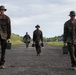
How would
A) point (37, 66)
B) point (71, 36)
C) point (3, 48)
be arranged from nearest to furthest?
point (3, 48)
point (71, 36)
point (37, 66)

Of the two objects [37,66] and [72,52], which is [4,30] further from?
[72,52]

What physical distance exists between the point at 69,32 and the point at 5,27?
259 centimetres

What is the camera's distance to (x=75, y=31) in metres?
16.9

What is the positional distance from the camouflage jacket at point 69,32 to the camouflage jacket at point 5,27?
2303 mm

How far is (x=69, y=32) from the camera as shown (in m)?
17.0

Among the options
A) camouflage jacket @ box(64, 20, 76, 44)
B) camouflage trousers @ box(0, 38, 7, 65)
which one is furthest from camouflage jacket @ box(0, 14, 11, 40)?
camouflage jacket @ box(64, 20, 76, 44)

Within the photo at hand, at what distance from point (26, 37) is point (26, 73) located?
33365 mm

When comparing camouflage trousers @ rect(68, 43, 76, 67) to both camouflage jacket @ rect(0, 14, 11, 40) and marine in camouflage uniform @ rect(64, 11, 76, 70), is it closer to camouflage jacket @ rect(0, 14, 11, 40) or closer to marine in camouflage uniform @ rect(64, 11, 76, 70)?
marine in camouflage uniform @ rect(64, 11, 76, 70)

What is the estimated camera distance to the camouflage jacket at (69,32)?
663 inches

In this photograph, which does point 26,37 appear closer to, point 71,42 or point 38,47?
point 38,47

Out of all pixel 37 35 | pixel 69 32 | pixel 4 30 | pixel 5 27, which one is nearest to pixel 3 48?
pixel 4 30

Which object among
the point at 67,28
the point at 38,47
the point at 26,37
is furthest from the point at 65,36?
the point at 26,37

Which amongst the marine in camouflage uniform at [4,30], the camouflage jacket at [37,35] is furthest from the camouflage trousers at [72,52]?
the camouflage jacket at [37,35]

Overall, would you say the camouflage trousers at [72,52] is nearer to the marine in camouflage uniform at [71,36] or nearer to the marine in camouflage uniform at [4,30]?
the marine in camouflage uniform at [71,36]
